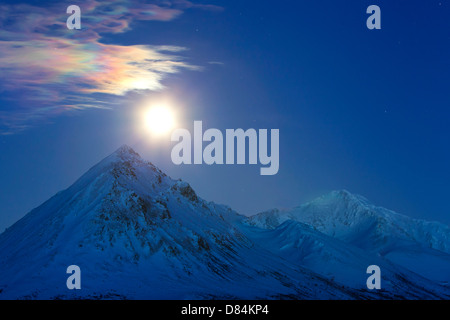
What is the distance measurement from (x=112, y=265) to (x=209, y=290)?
36.6 metres

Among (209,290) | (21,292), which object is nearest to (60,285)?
(21,292)
